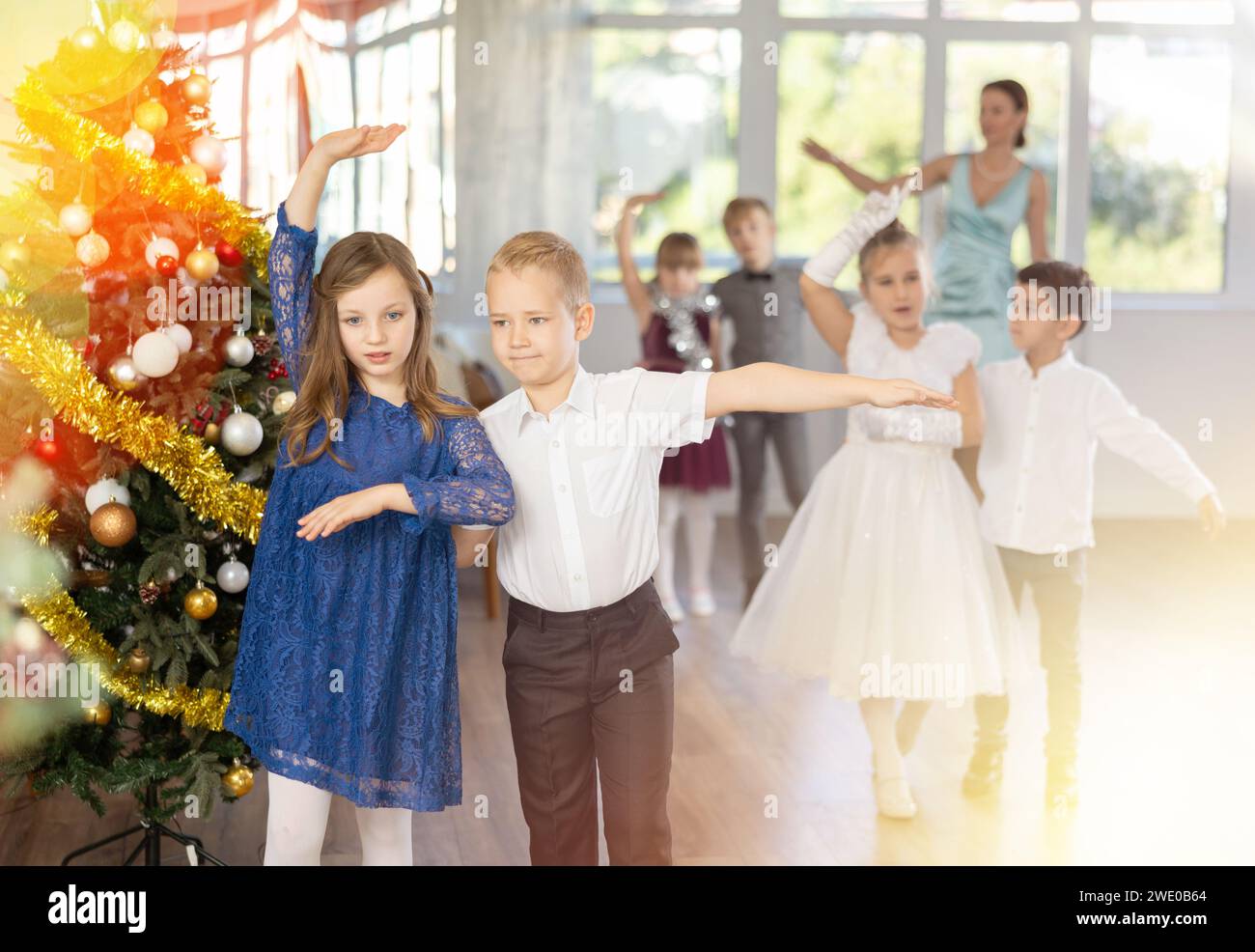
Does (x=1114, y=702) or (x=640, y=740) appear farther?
(x=1114, y=702)

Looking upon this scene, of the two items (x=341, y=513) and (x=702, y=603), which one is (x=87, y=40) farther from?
(x=702, y=603)

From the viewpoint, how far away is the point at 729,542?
5.73 m

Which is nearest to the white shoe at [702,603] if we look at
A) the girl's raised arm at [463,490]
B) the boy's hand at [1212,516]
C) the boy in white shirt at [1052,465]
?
the boy in white shirt at [1052,465]

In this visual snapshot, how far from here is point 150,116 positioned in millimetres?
2135

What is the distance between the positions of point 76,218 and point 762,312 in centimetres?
266

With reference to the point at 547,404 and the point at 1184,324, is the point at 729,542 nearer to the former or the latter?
the point at 1184,324

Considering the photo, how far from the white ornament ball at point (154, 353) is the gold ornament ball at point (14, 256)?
21 cm

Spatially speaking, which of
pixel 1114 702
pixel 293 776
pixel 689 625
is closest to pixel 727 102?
pixel 689 625

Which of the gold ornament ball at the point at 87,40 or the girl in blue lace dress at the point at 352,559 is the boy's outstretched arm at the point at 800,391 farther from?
the gold ornament ball at the point at 87,40

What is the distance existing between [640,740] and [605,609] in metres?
0.18

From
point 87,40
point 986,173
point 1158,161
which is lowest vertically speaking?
point 87,40

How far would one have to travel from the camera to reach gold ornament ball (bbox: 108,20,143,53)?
2.08 meters

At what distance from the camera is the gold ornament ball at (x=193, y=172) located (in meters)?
2.15

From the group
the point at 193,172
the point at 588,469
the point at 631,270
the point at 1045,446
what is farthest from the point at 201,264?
the point at 631,270
